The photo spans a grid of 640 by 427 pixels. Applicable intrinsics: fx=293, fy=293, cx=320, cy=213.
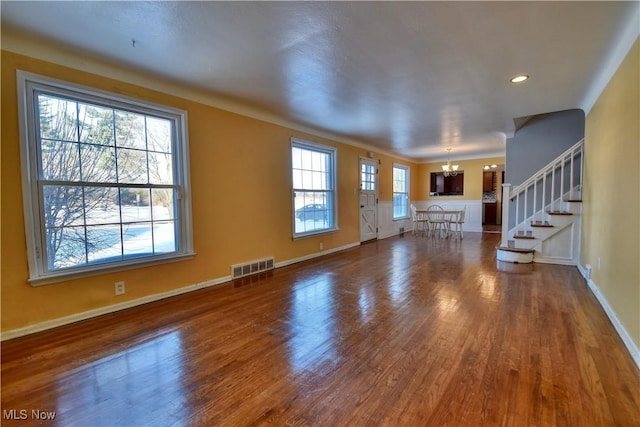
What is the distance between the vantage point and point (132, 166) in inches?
121

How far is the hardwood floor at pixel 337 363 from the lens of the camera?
59.8 inches

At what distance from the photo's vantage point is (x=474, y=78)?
10.2 ft

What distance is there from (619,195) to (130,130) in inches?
181

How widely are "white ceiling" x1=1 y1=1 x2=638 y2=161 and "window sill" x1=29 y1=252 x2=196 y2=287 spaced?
1.94 meters

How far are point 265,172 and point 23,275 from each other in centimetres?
287

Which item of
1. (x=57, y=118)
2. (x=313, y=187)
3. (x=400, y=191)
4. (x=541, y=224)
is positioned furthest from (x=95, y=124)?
(x=400, y=191)

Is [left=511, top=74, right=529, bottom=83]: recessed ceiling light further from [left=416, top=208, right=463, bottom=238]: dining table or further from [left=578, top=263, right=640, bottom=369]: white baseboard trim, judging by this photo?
[left=416, top=208, right=463, bottom=238]: dining table

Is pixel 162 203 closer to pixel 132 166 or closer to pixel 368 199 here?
pixel 132 166

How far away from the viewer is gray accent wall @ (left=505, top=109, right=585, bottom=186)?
5156 millimetres

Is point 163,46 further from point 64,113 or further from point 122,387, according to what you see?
point 122,387

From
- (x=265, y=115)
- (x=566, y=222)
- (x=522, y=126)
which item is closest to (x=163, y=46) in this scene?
(x=265, y=115)

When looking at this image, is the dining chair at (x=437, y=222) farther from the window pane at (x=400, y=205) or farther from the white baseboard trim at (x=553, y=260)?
the white baseboard trim at (x=553, y=260)

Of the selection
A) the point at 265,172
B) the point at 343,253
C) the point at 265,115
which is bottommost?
the point at 343,253

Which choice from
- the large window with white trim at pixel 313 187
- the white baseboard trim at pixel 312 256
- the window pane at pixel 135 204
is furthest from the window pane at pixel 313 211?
the window pane at pixel 135 204
